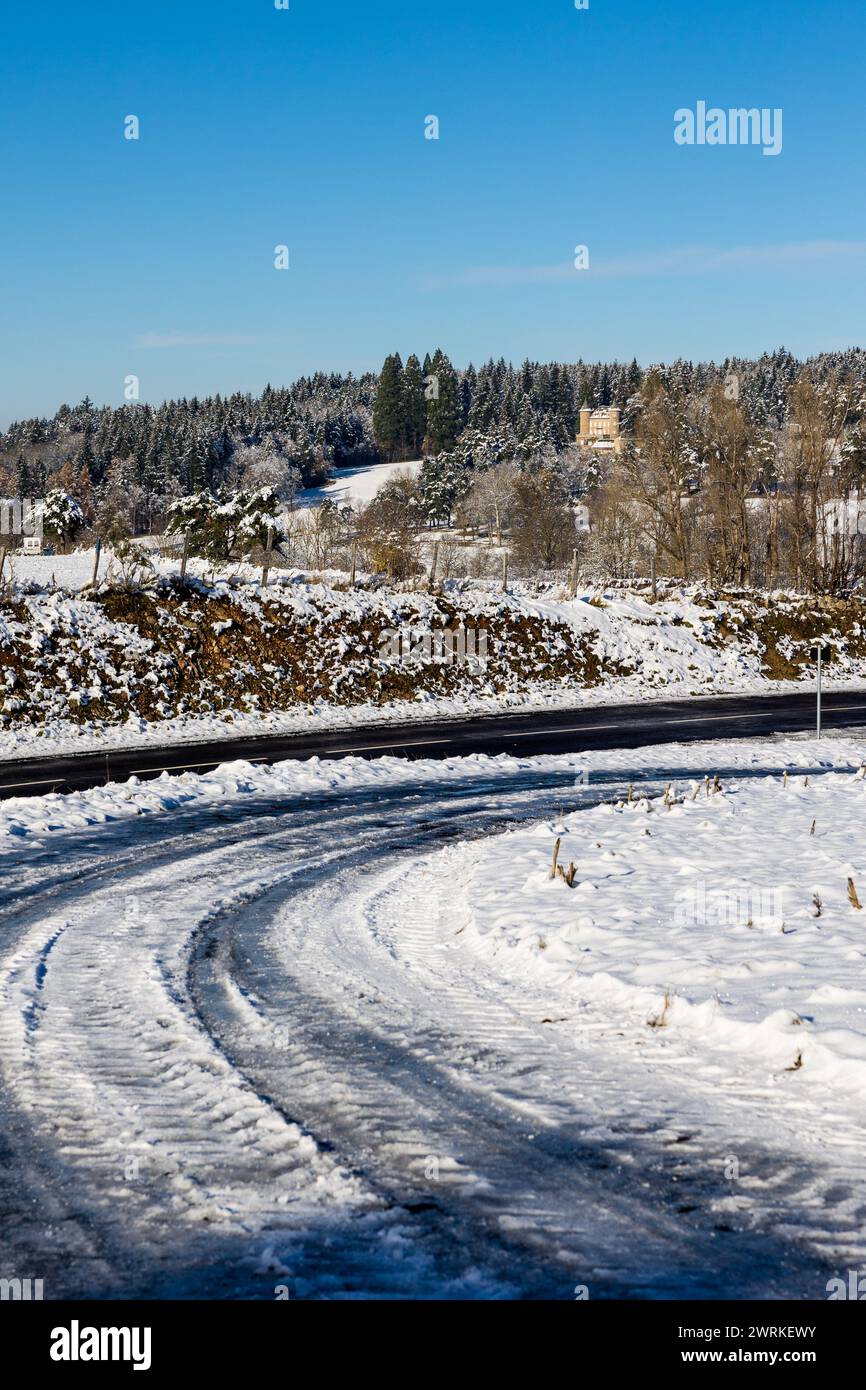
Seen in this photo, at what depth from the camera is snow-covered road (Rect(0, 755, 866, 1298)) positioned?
402cm

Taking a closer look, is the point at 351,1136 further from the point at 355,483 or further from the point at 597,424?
the point at 597,424

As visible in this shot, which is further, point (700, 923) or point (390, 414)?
point (390, 414)

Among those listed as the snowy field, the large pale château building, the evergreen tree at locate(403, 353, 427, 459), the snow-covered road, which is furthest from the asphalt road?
the evergreen tree at locate(403, 353, 427, 459)

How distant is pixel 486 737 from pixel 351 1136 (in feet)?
59.3

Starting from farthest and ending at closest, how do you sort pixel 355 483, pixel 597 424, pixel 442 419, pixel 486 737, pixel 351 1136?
pixel 597 424
pixel 442 419
pixel 355 483
pixel 486 737
pixel 351 1136

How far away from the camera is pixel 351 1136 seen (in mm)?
5145

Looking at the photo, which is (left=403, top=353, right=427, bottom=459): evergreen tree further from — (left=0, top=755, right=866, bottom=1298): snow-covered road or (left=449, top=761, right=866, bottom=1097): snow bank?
(left=0, top=755, right=866, bottom=1298): snow-covered road

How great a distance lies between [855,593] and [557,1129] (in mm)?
43892

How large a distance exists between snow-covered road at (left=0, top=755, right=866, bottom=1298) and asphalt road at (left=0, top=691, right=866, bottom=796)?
9.54 metres

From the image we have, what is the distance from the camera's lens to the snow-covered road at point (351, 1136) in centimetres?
402

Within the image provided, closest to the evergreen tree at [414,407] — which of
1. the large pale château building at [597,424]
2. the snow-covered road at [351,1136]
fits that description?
the large pale château building at [597,424]

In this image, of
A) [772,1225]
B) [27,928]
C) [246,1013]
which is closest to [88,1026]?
[246,1013]

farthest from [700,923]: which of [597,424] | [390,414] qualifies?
[597,424]

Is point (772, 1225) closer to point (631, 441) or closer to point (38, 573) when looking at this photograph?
point (38, 573)
